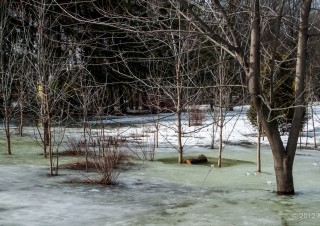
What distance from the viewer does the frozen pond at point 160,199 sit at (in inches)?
220

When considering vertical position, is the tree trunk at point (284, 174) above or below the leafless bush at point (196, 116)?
below

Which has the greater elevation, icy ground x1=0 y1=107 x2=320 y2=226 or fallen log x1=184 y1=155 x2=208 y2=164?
fallen log x1=184 y1=155 x2=208 y2=164

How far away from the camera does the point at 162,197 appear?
6.92 m

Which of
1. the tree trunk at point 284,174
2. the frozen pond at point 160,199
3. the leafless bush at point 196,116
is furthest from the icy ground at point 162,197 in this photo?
the leafless bush at point 196,116

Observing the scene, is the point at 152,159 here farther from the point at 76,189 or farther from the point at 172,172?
the point at 76,189

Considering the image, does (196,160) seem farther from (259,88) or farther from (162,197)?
(259,88)

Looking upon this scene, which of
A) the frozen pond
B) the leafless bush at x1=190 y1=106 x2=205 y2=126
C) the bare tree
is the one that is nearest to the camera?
the frozen pond

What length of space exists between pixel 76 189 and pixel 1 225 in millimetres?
2272

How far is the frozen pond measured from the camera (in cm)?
559

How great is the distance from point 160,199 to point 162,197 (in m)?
0.16

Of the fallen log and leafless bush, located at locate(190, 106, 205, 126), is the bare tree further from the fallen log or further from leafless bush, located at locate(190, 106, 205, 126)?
leafless bush, located at locate(190, 106, 205, 126)

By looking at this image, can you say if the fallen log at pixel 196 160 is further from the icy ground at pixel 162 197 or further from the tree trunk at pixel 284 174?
the tree trunk at pixel 284 174

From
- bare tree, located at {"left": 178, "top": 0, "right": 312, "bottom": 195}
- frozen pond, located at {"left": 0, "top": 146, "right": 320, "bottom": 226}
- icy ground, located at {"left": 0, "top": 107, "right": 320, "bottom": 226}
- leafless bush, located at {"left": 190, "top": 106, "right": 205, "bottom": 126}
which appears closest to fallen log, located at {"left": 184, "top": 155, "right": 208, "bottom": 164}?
icy ground, located at {"left": 0, "top": 107, "right": 320, "bottom": 226}

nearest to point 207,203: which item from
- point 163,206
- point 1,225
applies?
point 163,206
